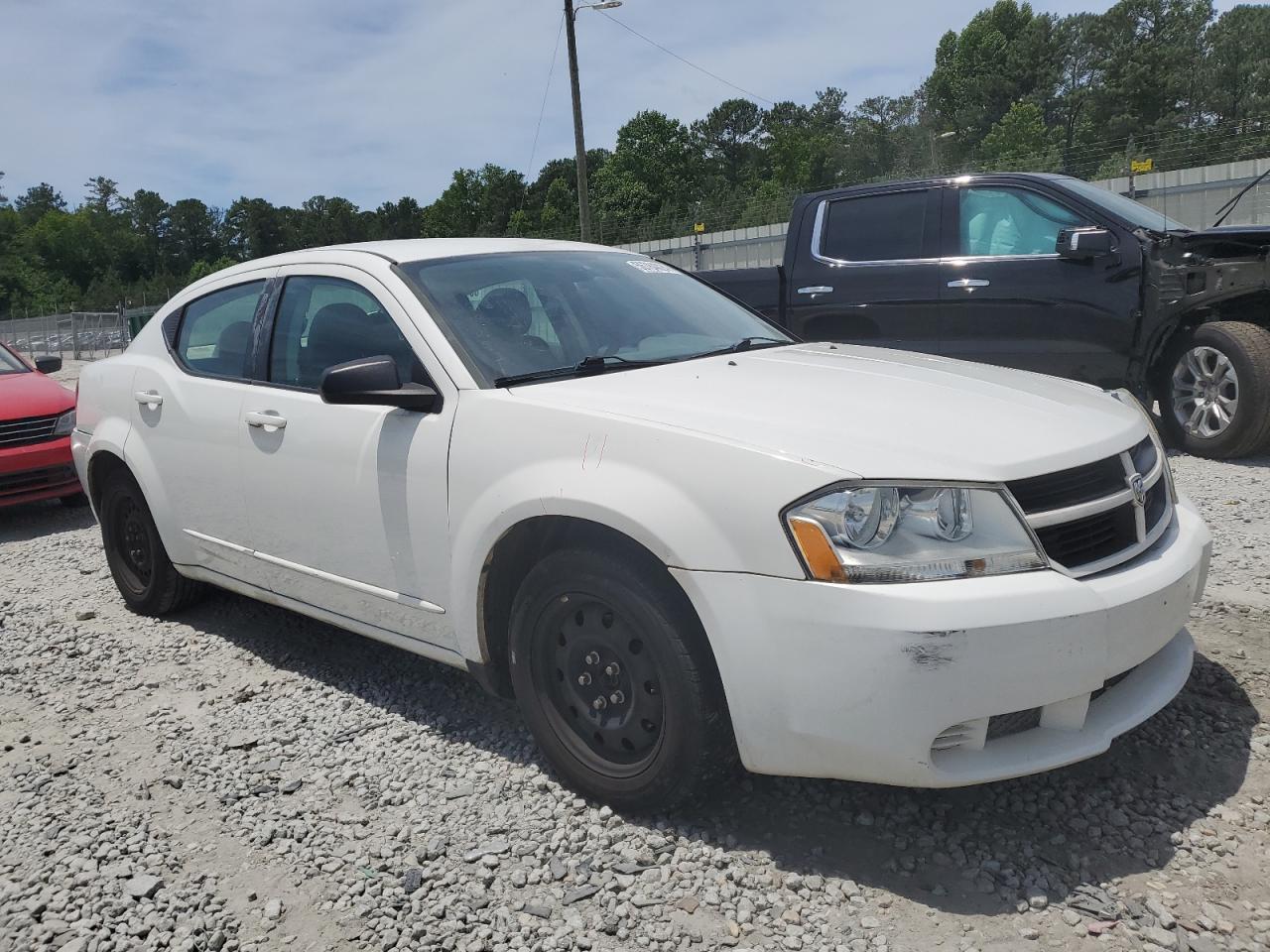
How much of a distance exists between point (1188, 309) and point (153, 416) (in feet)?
20.0

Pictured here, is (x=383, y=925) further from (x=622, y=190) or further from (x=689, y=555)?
(x=622, y=190)

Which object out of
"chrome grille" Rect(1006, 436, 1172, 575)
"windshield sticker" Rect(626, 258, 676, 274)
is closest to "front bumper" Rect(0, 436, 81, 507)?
"windshield sticker" Rect(626, 258, 676, 274)

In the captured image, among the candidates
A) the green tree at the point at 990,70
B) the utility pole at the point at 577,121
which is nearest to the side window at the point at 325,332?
the utility pole at the point at 577,121

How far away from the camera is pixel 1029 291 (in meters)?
7.14

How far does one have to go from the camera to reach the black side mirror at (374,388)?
3176 mm

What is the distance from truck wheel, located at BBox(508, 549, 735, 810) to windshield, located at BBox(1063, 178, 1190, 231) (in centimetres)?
564

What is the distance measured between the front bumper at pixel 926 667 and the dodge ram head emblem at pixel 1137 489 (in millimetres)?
230

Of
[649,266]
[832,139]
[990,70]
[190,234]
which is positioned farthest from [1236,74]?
[190,234]

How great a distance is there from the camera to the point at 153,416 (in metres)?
4.50

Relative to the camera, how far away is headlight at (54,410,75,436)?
791cm

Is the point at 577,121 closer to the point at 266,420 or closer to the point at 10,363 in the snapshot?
the point at 10,363

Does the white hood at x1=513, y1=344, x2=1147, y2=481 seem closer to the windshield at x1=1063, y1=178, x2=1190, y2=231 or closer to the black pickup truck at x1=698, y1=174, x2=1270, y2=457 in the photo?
the black pickup truck at x1=698, y1=174, x2=1270, y2=457

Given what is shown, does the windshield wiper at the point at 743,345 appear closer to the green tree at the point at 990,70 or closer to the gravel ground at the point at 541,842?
the gravel ground at the point at 541,842

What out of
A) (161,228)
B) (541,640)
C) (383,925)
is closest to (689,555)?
(541,640)
